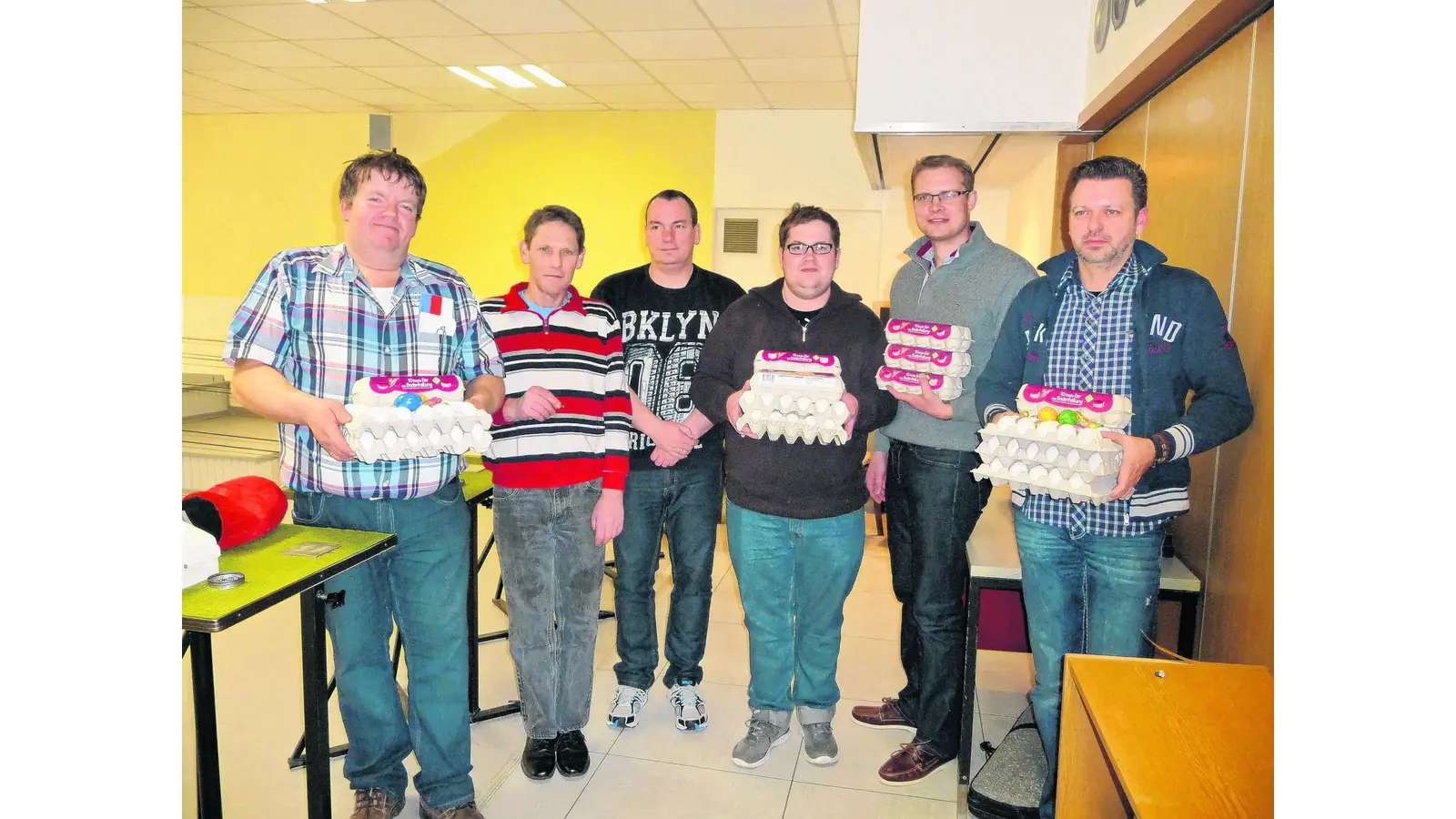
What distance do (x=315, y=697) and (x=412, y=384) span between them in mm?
744

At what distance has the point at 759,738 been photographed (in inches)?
105

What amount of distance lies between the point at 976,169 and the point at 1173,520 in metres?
3.09

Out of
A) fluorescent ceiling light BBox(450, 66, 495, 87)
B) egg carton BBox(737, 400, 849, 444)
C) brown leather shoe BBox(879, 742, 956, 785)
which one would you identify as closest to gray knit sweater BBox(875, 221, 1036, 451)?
egg carton BBox(737, 400, 849, 444)

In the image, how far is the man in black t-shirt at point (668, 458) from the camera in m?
2.76

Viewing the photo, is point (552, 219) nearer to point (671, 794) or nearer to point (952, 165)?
point (952, 165)

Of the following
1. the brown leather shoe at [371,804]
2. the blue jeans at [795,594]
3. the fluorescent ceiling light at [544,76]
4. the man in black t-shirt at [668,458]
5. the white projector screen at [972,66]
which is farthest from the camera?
the fluorescent ceiling light at [544,76]

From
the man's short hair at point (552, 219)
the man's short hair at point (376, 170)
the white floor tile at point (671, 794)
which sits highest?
the man's short hair at point (376, 170)

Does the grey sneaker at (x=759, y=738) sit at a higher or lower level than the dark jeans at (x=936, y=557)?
lower

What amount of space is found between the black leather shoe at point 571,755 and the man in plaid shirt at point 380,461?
34cm

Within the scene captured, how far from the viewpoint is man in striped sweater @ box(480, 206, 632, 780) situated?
239 cm

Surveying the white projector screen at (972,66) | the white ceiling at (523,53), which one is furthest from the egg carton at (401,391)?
the white ceiling at (523,53)

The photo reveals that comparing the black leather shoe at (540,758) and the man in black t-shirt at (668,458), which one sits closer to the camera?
the black leather shoe at (540,758)

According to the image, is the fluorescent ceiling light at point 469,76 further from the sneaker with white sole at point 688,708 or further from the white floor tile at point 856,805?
the white floor tile at point 856,805
